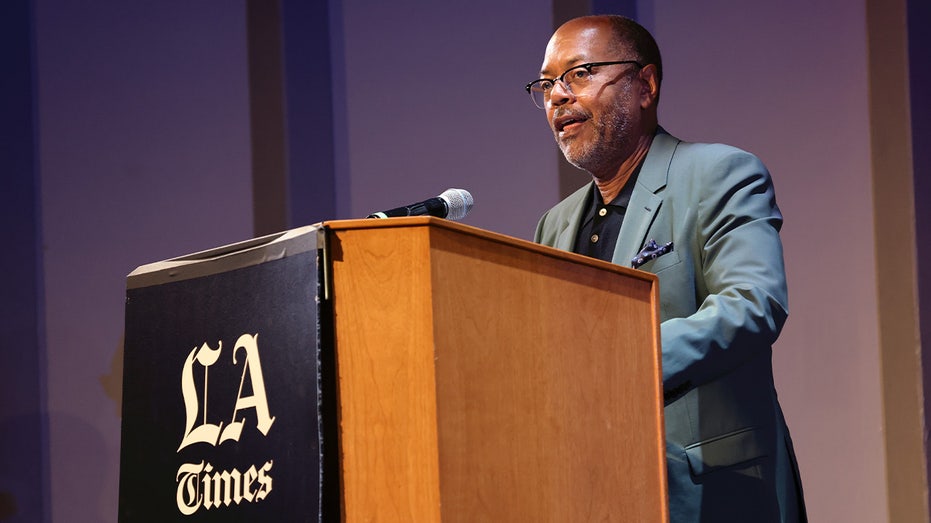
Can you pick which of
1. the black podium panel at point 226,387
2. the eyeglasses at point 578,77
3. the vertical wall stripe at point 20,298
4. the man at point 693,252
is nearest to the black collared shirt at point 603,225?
the man at point 693,252

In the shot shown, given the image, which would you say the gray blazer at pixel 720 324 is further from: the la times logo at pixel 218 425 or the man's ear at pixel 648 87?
the la times logo at pixel 218 425

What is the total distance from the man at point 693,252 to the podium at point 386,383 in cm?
27

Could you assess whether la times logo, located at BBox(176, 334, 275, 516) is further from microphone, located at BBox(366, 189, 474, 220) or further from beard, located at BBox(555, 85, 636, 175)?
beard, located at BBox(555, 85, 636, 175)

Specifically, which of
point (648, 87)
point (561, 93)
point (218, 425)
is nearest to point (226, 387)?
point (218, 425)

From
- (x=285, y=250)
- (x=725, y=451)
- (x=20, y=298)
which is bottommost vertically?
(x=725, y=451)

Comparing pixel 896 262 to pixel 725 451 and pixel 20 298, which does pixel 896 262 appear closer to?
pixel 725 451

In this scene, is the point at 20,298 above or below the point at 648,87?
below

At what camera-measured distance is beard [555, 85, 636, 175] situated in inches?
93.7

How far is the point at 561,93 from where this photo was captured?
2375mm

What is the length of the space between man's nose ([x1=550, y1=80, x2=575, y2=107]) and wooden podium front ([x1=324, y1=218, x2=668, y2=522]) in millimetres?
974

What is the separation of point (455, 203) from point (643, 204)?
0.58 meters

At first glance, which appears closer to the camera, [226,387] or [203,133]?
[226,387]

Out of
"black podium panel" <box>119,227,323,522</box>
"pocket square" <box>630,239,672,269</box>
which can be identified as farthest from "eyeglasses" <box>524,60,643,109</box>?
"black podium panel" <box>119,227,323,522</box>

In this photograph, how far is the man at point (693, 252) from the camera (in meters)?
1.82
